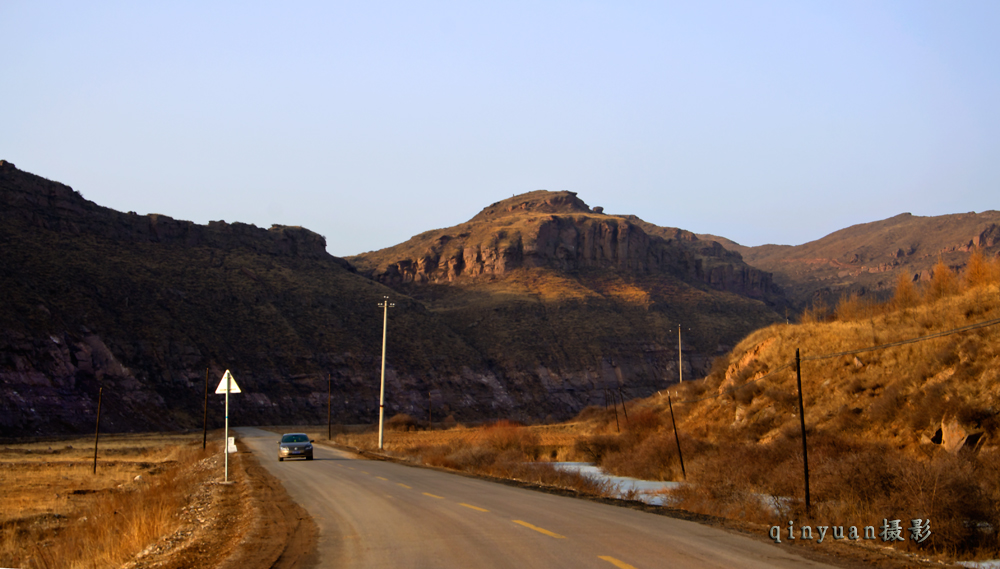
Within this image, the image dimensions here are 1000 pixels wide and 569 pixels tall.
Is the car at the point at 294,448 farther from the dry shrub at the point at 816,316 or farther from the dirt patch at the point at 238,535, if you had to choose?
the dry shrub at the point at 816,316

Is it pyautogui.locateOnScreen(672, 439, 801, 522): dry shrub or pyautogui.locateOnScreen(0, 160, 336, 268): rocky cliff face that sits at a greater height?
pyautogui.locateOnScreen(0, 160, 336, 268): rocky cliff face

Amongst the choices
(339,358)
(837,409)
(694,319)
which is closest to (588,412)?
(339,358)

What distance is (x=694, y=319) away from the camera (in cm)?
11481

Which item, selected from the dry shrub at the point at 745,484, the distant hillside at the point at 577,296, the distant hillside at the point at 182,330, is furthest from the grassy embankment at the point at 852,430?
the distant hillside at the point at 577,296

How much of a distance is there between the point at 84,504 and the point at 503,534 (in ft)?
63.2

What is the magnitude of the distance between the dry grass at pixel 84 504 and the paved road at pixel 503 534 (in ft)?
11.1

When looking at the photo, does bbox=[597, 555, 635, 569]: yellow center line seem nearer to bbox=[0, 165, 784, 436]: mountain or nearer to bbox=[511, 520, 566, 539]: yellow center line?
bbox=[511, 520, 566, 539]: yellow center line

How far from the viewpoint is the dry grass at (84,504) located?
1382 cm


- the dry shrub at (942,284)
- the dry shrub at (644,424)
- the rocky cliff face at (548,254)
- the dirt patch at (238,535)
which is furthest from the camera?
the rocky cliff face at (548,254)

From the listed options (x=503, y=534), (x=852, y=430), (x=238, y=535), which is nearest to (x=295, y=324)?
(x=852, y=430)

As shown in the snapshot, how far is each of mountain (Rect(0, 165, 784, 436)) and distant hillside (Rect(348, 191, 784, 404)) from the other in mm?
350

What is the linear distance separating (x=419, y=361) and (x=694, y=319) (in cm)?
4537

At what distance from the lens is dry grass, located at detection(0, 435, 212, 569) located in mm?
13819

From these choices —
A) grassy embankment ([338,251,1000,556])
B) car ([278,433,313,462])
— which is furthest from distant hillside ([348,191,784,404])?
car ([278,433,313,462])
